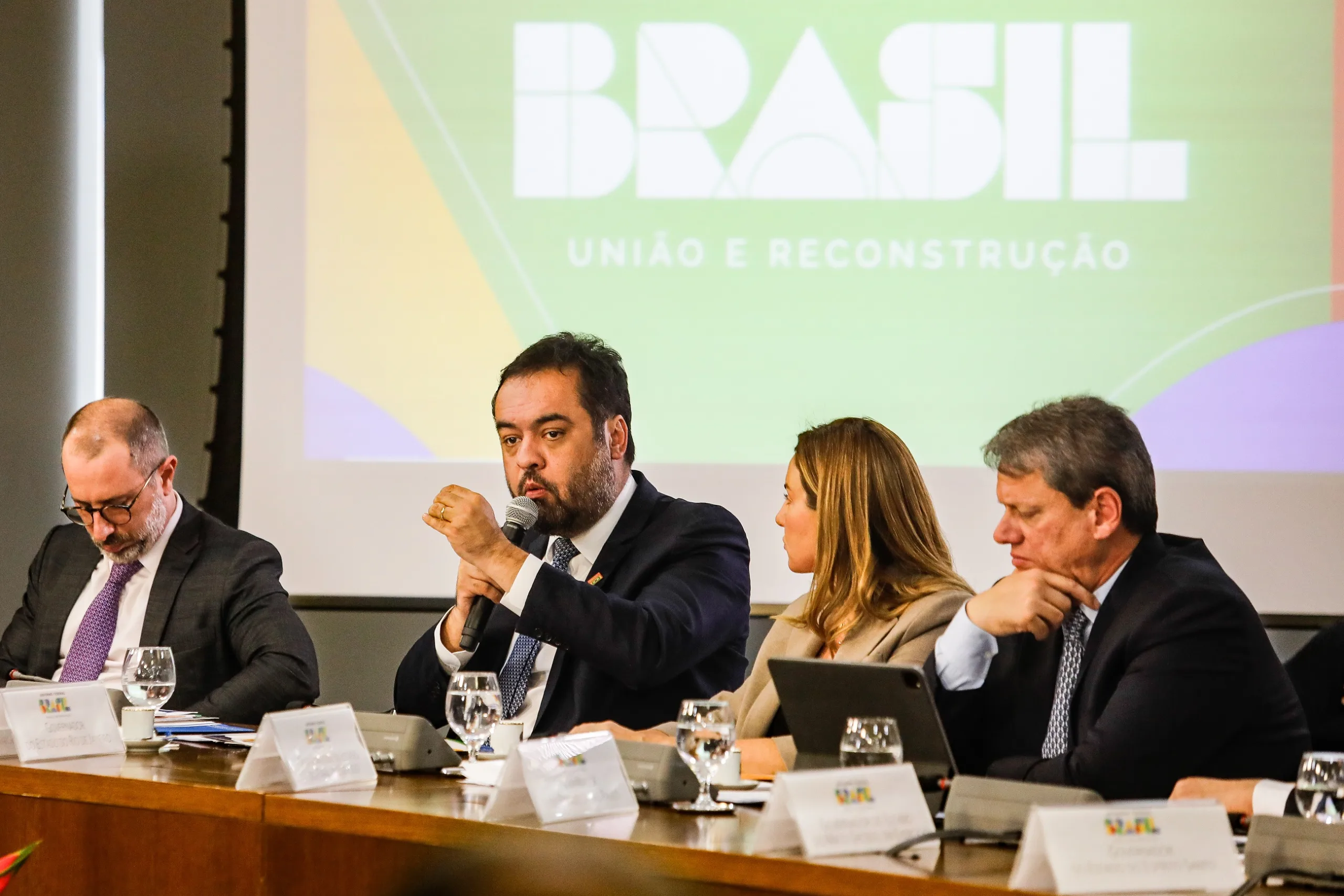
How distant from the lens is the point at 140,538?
3533mm

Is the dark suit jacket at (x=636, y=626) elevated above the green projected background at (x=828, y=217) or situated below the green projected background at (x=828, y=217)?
below

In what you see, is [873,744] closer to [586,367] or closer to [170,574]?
[586,367]

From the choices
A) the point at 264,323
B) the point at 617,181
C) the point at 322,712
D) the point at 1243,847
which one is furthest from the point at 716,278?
the point at 1243,847

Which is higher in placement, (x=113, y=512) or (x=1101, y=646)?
(x=113, y=512)

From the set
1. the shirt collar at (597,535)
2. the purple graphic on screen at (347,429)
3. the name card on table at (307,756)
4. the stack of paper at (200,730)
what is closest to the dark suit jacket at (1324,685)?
the shirt collar at (597,535)

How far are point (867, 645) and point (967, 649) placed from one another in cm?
24

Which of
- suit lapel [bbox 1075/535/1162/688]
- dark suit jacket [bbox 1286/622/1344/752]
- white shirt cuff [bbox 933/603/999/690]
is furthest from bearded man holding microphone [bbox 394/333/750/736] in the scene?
dark suit jacket [bbox 1286/622/1344/752]

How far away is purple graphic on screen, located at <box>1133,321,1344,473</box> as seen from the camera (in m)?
3.89

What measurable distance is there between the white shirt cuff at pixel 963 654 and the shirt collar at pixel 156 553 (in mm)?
1919

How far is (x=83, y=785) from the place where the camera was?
2312 mm

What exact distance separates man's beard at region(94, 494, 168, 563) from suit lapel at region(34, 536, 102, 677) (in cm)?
12

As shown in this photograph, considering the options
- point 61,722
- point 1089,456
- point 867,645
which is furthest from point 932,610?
point 61,722

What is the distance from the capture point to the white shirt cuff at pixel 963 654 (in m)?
2.48

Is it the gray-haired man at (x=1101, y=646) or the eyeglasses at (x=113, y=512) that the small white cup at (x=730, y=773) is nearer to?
the gray-haired man at (x=1101, y=646)
